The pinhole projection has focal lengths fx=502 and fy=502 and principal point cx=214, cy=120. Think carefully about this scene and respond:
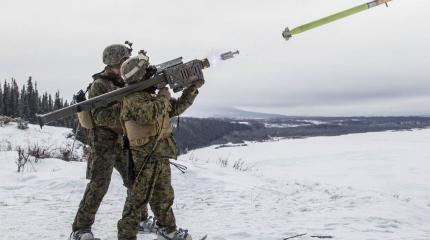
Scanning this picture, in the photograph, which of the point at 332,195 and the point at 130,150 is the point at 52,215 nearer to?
the point at 130,150

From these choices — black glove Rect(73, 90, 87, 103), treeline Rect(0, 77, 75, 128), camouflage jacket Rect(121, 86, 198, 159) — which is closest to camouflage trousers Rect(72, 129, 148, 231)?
black glove Rect(73, 90, 87, 103)

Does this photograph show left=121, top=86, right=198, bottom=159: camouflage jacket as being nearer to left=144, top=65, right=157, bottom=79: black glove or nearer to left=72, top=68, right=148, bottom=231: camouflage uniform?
left=144, top=65, right=157, bottom=79: black glove

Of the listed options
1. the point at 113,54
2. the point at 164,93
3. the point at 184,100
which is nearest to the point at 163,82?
the point at 164,93

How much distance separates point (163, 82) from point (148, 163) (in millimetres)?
905

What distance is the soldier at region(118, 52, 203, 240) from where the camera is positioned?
5.31 meters

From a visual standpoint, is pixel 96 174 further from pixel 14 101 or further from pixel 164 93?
pixel 14 101

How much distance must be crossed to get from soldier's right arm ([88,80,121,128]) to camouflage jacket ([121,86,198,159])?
360mm

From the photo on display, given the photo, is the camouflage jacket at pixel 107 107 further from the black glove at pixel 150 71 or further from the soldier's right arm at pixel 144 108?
the black glove at pixel 150 71

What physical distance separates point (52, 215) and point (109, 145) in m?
2.55

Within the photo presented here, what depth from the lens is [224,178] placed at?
1139 centimetres

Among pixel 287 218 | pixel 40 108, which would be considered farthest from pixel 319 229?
pixel 40 108

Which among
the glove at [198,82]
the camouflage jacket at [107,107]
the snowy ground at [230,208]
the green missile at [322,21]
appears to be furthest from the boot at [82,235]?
the green missile at [322,21]

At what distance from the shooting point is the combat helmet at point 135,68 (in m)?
5.41

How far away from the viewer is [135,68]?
541 cm
